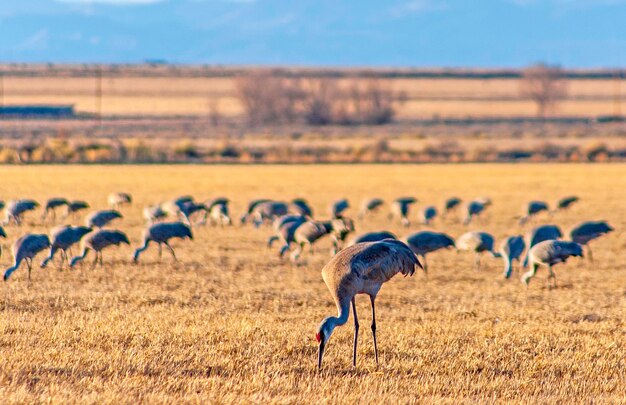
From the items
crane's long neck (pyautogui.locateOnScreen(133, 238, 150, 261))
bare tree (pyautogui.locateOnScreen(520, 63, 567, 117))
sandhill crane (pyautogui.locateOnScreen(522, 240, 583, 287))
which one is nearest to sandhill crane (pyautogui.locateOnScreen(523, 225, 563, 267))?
sandhill crane (pyautogui.locateOnScreen(522, 240, 583, 287))

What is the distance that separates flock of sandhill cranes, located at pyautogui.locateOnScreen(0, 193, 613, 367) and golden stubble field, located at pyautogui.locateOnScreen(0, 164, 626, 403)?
1.35 ft

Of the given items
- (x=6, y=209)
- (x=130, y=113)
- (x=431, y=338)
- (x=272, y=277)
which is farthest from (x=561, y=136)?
(x=431, y=338)

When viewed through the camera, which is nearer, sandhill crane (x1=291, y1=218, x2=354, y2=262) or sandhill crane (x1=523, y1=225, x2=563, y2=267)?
sandhill crane (x1=523, y1=225, x2=563, y2=267)

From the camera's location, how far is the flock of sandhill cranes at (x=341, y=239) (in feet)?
32.8

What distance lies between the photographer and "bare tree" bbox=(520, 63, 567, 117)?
355 feet

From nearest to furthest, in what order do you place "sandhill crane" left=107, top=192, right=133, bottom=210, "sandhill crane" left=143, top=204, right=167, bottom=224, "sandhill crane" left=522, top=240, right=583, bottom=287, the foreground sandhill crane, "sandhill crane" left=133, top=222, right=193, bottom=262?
the foreground sandhill crane, "sandhill crane" left=522, top=240, right=583, bottom=287, "sandhill crane" left=133, top=222, right=193, bottom=262, "sandhill crane" left=143, top=204, right=167, bottom=224, "sandhill crane" left=107, top=192, right=133, bottom=210

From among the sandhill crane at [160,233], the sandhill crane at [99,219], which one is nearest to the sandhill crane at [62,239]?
the sandhill crane at [160,233]

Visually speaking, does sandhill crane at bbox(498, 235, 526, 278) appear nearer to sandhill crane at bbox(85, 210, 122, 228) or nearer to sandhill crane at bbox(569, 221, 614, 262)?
sandhill crane at bbox(569, 221, 614, 262)

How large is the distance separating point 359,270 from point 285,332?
5.68ft

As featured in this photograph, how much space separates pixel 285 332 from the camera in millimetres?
11258

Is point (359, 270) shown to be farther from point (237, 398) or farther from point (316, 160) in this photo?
point (316, 160)

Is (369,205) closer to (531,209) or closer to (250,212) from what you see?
(250,212)

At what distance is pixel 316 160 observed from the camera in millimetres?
47344

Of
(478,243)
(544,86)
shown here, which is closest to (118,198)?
(478,243)
